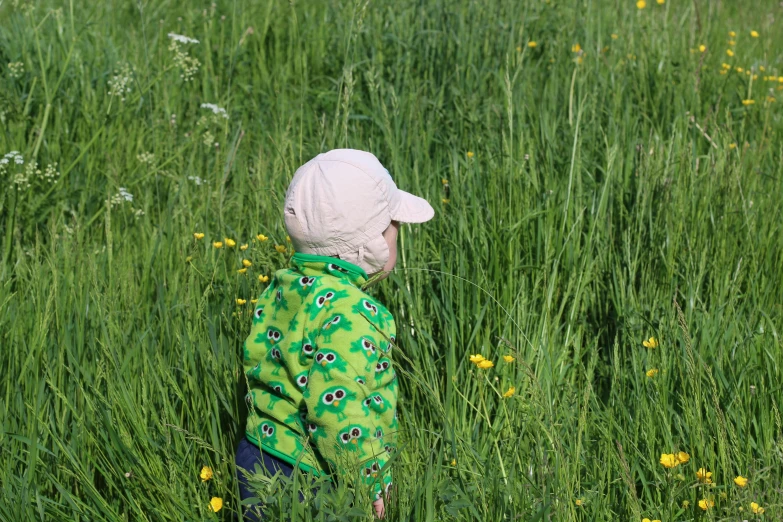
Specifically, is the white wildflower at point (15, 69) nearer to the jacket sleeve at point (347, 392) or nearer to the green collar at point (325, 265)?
the green collar at point (325, 265)

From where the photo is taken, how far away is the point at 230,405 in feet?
7.65

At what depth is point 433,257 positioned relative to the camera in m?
2.93

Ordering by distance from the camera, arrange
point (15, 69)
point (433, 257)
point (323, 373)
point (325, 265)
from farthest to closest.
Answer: point (15, 69) → point (433, 257) → point (325, 265) → point (323, 373)

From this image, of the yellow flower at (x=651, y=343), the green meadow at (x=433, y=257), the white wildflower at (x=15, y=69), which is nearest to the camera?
the green meadow at (x=433, y=257)

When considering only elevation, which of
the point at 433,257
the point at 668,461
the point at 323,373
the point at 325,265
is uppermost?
the point at 325,265

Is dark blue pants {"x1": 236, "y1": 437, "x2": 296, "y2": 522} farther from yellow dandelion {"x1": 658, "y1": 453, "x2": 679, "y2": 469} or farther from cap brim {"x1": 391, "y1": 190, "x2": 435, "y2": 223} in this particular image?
yellow dandelion {"x1": 658, "y1": 453, "x2": 679, "y2": 469}

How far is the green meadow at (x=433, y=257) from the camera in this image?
2141 mm

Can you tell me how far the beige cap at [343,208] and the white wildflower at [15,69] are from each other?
2.03 m

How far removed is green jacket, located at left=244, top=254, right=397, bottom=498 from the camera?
75.7 inches

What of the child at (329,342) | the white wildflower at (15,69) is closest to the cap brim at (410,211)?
the child at (329,342)

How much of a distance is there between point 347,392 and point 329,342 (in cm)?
12

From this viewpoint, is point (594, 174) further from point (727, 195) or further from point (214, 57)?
point (214, 57)

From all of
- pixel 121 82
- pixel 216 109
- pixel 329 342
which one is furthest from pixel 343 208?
pixel 121 82

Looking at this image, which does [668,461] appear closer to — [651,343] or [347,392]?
[651,343]
